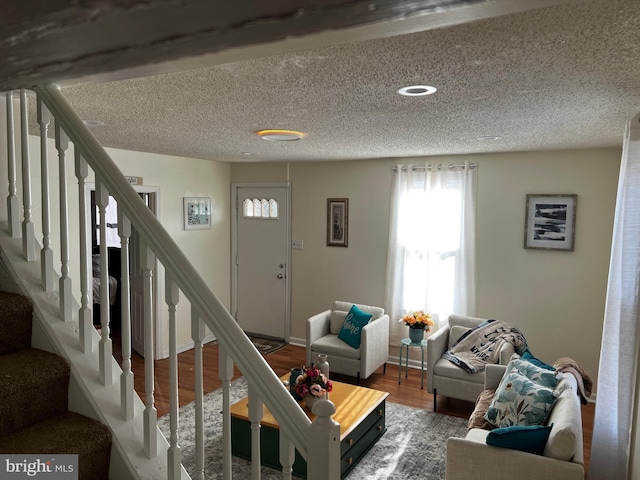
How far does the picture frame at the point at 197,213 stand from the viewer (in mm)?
5840

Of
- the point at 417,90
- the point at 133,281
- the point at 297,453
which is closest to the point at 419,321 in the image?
the point at 297,453

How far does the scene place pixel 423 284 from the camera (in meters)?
5.37

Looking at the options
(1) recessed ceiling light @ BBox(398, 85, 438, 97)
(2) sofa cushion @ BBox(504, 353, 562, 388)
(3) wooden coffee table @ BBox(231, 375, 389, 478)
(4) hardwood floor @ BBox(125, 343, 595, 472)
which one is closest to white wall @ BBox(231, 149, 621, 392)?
(4) hardwood floor @ BBox(125, 343, 595, 472)

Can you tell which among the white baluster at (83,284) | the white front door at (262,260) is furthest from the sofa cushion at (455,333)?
the white baluster at (83,284)

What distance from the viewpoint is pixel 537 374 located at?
3.32 meters

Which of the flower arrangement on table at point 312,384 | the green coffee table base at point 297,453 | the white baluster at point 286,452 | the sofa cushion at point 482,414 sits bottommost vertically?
the green coffee table base at point 297,453

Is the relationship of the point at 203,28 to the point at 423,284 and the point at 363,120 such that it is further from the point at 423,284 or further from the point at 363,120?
the point at 423,284

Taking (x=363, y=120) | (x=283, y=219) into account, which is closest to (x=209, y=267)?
(x=283, y=219)

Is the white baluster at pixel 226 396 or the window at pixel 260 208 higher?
the window at pixel 260 208

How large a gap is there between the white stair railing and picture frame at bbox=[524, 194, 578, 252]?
415cm

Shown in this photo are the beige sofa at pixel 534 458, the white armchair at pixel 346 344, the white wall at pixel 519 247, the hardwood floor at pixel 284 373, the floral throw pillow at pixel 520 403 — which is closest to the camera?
the beige sofa at pixel 534 458

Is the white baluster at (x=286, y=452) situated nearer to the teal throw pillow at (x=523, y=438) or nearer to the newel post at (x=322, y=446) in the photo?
the newel post at (x=322, y=446)

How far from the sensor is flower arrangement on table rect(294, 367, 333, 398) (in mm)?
3586

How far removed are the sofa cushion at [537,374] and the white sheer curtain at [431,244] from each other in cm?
165
